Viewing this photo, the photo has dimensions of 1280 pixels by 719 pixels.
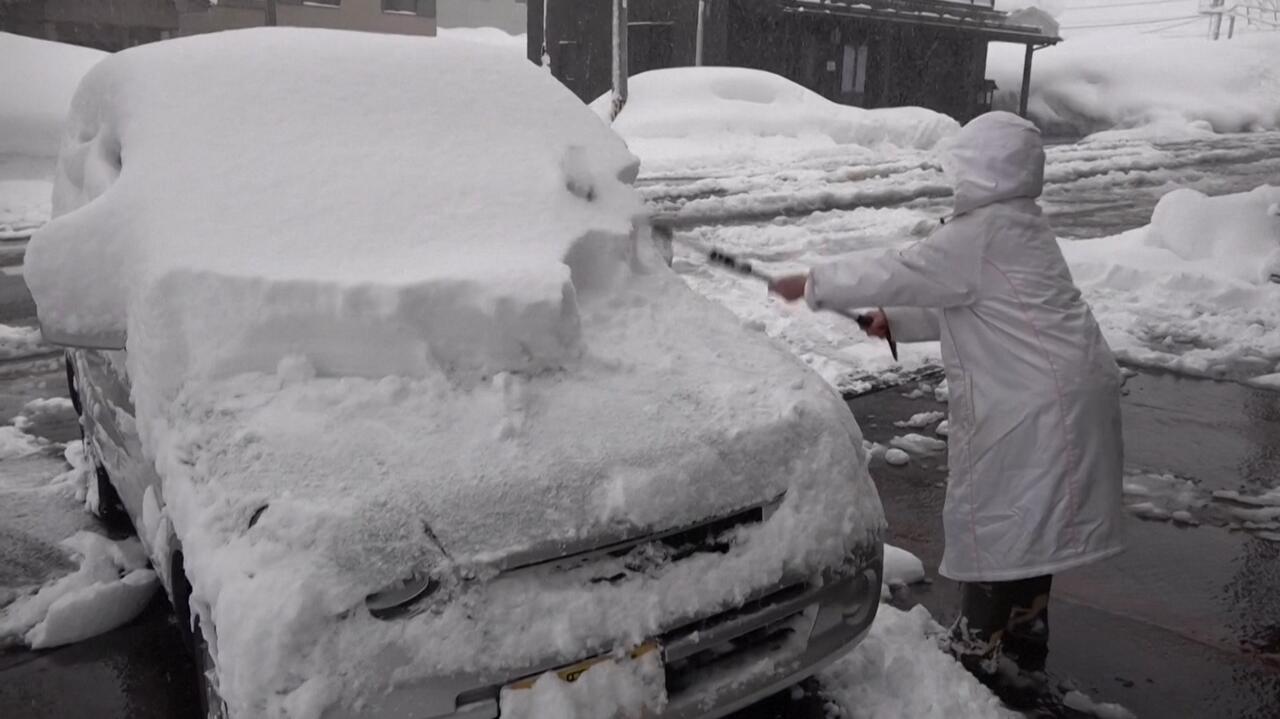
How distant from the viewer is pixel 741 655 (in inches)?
98.0

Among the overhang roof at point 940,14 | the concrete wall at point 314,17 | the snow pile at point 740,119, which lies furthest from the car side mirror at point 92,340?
the concrete wall at point 314,17

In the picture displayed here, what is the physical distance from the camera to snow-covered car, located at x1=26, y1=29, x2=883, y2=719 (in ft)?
6.91

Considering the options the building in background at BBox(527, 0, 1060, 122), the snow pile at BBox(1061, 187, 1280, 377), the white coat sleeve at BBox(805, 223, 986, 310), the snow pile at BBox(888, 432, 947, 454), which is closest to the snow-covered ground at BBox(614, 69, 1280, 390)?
the snow pile at BBox(1061, 187, 1280, 377)

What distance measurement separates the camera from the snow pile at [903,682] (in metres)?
2.91

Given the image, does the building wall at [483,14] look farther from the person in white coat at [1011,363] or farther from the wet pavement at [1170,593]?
the person in white coat at [1011,363]

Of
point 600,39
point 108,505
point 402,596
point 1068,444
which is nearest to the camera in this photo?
point 402,596

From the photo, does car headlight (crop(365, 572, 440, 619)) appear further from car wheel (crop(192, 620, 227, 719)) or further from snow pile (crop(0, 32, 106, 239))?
snow pile (crop(0, 32, 106, 239))

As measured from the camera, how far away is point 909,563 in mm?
3891

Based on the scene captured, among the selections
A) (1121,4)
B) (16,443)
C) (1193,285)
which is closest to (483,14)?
(1121,4)

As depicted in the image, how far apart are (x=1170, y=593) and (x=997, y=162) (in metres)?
1.93

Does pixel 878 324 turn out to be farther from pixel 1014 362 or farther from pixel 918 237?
pixel 918 237

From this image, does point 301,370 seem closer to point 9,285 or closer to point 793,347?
point 793,347

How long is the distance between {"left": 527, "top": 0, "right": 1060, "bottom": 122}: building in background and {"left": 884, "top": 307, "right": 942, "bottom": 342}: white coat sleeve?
2248 centimetres

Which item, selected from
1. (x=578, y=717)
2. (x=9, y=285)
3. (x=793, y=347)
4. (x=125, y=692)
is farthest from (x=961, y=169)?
(x=9, y=285)
